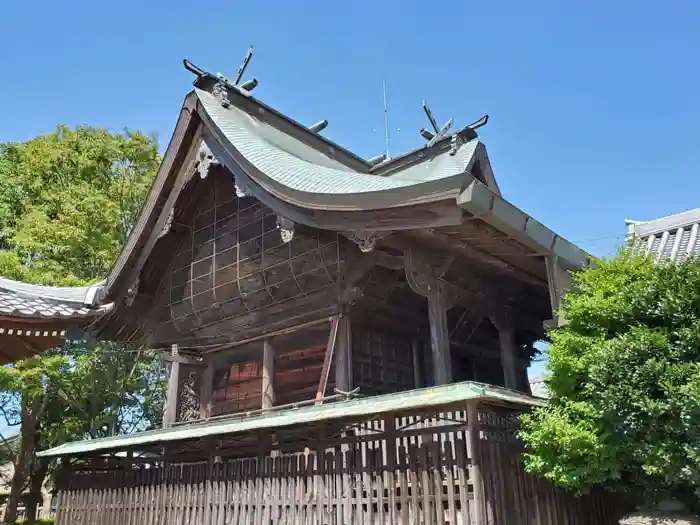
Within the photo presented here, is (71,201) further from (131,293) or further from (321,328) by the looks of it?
(321,328)

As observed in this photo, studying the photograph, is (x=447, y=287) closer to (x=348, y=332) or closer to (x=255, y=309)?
(x=348, y=332)

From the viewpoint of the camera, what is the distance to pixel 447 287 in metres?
9.71

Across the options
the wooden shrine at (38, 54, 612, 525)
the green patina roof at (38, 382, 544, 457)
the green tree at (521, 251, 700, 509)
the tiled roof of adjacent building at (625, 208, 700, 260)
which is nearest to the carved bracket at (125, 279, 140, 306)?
the wooden shrine at (38, 54, 612, 525)

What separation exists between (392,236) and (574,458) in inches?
152

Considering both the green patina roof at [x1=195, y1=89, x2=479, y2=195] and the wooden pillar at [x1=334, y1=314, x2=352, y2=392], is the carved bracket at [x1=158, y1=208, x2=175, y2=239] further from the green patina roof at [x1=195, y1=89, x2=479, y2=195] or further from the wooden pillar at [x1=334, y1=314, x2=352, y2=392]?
the wooden pillar at [x1=334, y1=314, x2=352, y2=392]

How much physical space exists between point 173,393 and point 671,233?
397 inches

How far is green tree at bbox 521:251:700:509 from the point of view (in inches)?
236

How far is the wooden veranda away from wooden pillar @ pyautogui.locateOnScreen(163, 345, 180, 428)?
2.42 m

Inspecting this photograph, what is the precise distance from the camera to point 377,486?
23.7 feet

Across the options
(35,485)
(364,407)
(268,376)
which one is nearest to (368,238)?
(364,407)

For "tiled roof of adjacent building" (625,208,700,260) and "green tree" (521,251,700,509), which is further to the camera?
"tiled roof of adjacent building" (625,208,700,260)

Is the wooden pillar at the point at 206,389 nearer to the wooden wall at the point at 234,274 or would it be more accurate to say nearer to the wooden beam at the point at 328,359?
the wooden wall at the point at 234,274

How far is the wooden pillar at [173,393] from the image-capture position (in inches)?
504

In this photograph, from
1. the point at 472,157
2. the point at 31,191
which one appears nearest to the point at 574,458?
the point at 472,157
